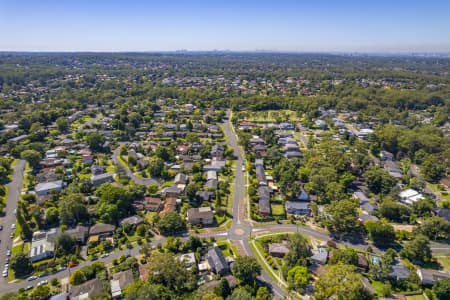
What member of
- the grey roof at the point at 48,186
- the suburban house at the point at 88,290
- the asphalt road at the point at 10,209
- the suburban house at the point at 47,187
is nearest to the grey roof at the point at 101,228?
the suburban house at the point at 88,290

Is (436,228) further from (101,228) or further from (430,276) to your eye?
(101,228)

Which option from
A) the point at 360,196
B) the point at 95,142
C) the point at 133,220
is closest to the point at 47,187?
the point at 95,142

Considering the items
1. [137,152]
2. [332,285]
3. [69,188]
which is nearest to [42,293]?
[69,188]

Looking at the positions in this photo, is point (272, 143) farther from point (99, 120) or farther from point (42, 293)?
point (99, 120)

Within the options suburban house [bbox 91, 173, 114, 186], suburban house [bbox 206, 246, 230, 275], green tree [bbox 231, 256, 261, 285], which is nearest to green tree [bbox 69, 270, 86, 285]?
suburban house [bbox 206, 246, 230, 275]

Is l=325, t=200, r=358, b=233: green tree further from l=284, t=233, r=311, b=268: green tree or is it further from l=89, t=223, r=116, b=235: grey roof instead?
l=89, t=223, r=116, b=235: grey roof
